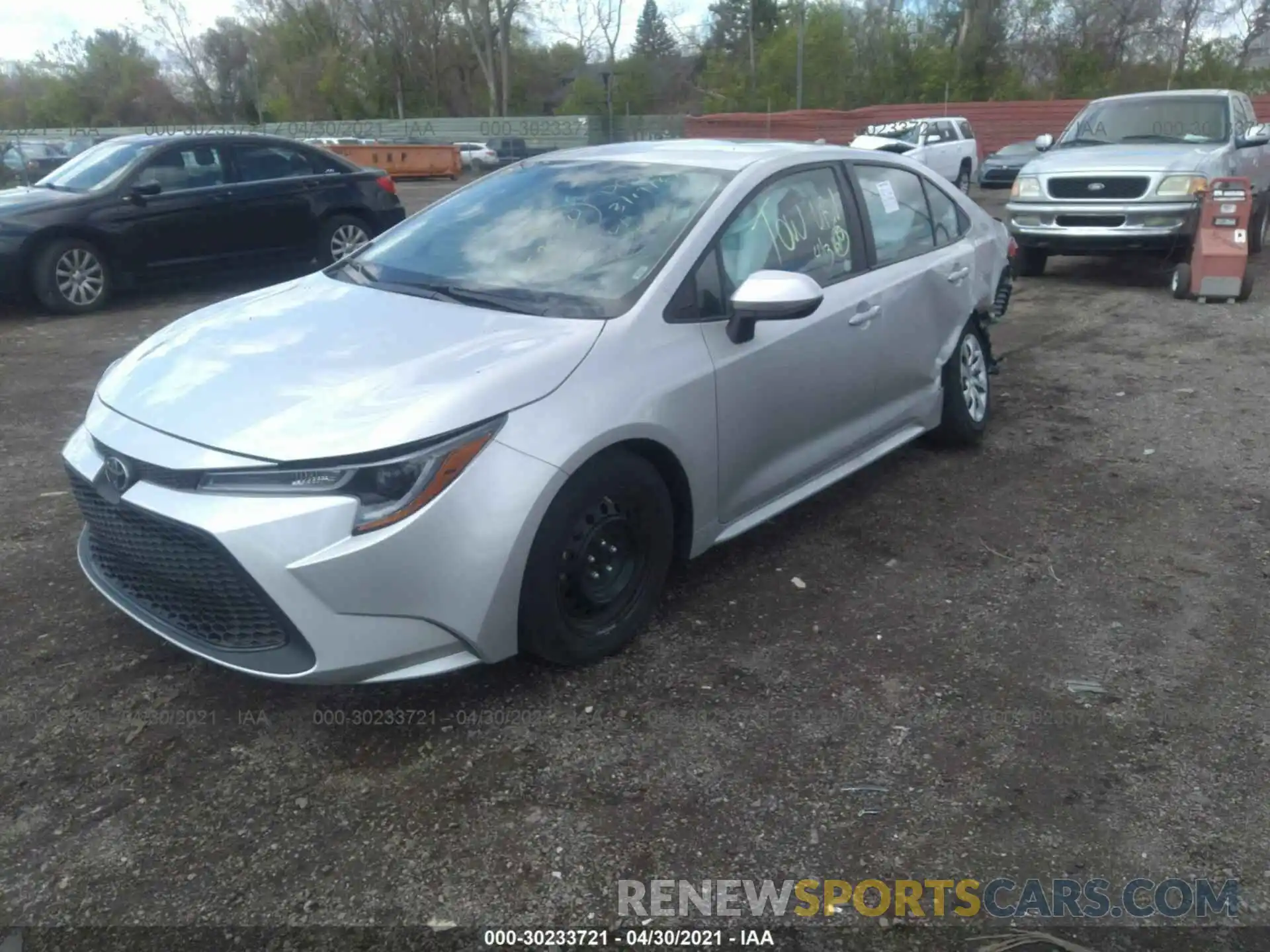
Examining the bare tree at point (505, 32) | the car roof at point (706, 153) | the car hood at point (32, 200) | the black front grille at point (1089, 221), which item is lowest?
the black front grille at point (1089, 221)

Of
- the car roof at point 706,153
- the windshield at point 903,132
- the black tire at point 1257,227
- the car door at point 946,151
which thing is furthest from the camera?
the windshield at point 903,132

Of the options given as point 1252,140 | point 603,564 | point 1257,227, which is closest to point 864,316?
point 603,564

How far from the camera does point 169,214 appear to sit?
367 inches

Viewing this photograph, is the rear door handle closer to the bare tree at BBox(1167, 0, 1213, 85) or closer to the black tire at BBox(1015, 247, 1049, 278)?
the black tire at BBox(1015, 247, 1049, 278)

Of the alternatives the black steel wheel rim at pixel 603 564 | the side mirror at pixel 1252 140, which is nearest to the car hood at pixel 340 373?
the black steel wheel rim at pixel 603 564

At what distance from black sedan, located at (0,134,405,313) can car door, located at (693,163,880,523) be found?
7.02m

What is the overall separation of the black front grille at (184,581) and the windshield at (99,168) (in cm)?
726

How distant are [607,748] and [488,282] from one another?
5.55 ft

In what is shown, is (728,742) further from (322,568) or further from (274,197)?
(274,197)

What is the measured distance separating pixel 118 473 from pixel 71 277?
7.13 m

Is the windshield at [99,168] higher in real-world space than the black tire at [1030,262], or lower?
higher

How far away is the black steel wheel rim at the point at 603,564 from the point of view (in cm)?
319

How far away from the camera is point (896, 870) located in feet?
8.41

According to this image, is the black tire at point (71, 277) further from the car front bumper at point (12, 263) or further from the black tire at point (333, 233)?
the black tire at point (333, 233)
